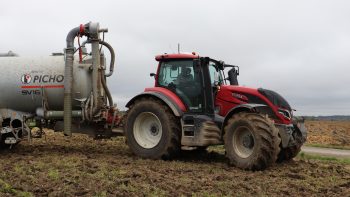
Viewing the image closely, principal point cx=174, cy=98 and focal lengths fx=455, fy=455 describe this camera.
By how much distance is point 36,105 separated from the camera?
42.1 ft

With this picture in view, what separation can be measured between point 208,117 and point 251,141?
138 cm

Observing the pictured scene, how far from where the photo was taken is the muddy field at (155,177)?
7289 mm

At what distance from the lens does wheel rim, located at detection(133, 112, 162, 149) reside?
460 inches

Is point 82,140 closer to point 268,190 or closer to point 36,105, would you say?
point 36,105

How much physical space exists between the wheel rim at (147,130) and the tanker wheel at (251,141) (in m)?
2.19

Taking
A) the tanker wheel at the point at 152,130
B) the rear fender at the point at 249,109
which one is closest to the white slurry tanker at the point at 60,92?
the tanker wheel at the point at 152,130

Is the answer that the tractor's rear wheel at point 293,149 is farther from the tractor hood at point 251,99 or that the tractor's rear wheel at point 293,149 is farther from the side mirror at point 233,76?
the side mirror at point 233,76

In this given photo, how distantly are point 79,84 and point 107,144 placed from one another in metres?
3.38

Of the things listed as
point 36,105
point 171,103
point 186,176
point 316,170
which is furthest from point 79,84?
point 316,170

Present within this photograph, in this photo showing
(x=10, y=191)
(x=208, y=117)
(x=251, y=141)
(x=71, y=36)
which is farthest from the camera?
(x=71, y=36)

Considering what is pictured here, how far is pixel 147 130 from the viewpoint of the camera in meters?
11.9

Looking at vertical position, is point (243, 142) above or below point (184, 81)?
below

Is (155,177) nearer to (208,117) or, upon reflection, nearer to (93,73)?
(208,117)

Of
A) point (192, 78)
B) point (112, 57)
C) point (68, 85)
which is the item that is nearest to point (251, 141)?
point (192, 78)
